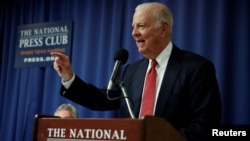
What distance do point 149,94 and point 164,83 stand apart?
0.08 meters

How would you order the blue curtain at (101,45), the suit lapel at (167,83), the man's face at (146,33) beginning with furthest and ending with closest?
the blue curtain at (101,45), the man's face at (146,33), the suit lapel at (167,83)

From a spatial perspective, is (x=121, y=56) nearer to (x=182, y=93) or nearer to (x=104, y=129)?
(x=182, y=93)

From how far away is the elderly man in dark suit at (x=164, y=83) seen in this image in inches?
65.5

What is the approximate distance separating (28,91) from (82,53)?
0.77 meters

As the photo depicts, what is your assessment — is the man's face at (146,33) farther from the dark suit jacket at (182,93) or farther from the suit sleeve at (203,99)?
the suit sleeve at (203,99)

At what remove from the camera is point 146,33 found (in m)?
1.87

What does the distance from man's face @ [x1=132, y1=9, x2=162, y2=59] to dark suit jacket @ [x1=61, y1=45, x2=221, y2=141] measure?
0.31 ft

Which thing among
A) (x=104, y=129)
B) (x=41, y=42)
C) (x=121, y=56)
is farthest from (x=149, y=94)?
(x=41, y=42)

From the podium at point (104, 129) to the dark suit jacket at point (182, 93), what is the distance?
503 mm

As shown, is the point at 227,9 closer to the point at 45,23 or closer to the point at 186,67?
the point at 186,67

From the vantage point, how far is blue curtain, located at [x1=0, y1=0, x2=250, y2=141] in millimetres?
2719

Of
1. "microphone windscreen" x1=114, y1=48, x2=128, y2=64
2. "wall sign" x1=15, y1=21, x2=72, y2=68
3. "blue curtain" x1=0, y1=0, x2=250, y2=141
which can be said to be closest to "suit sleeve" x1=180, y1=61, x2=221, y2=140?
"microphone windscreen" x1=114, y1=48, x2=128, y2=64

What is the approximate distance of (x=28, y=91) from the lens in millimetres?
4023

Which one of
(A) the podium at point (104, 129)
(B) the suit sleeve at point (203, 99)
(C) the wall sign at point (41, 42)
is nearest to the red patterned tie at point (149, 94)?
(B) the suit sleeve at point (203, 99)
